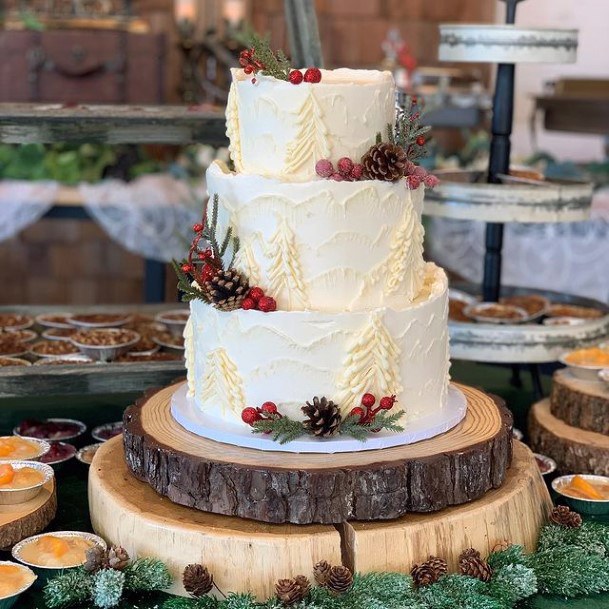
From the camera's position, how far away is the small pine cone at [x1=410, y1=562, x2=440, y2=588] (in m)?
2.00

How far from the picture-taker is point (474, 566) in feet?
6.66

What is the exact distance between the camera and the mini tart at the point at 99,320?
11.0 feet

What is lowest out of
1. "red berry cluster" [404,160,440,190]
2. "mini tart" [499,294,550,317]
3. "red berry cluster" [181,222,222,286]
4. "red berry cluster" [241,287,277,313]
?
"mini tart" [499,294,550,317]

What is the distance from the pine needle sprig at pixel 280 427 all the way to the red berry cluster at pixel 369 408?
110 millimetres

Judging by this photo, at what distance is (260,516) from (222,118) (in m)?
1.31

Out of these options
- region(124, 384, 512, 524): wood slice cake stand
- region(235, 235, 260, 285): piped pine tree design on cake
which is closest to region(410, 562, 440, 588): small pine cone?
region(124, 384, 512, 524): wood slice cake stand

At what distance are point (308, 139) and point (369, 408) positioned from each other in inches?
20.4

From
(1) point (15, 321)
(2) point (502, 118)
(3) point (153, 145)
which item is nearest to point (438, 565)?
(2) point (502, 118)

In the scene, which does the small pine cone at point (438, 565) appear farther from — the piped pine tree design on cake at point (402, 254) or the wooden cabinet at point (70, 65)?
the wooden cabinet at point (70, 65)

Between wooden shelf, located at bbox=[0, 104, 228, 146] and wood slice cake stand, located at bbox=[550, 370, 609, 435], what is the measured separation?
112 cm

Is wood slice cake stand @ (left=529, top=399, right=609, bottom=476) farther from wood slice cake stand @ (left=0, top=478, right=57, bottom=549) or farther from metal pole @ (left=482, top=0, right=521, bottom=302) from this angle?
wood slice cake stand @ (left=0, top=478, right=57, bottom=549)

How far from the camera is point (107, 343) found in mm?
3102

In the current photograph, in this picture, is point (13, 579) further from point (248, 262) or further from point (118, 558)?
point (248, 262)

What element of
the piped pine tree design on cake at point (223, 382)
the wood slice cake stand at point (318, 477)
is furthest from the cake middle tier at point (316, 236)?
the wood slice cake stand at point (318, 477)
